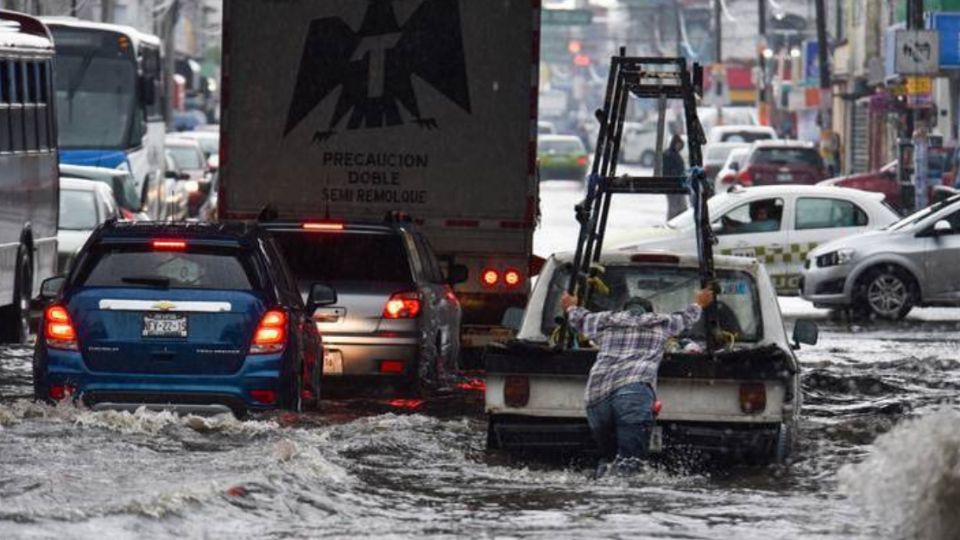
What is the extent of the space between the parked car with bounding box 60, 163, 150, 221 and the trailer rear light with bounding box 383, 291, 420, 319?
681 inches

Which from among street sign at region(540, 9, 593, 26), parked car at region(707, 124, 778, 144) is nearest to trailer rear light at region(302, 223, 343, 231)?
parked car at region(707, 124, 778, 144)

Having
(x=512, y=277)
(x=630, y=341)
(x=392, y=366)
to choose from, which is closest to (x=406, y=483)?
(x=630, y=341)

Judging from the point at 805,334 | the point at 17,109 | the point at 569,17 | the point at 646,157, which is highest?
the point at 569,17

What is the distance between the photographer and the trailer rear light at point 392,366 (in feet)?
61.4

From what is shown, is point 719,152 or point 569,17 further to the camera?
point 569,17

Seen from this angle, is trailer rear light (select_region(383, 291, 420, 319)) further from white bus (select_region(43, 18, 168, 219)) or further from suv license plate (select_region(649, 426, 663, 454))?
white bus (select_region(43, 18, 168, 219))

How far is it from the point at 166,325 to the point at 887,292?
1528 centimetres

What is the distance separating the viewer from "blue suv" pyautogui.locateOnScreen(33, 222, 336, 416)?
16406mm

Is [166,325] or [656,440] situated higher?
[166,325]

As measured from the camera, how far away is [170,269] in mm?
16578

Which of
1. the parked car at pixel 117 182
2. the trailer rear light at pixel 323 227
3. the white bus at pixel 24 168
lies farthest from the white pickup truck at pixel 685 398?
the parked car at pixel 117 182

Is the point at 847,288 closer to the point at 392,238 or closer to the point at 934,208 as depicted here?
the point at 934,208

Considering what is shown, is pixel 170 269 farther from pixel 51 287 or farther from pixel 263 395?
pixel 51 287

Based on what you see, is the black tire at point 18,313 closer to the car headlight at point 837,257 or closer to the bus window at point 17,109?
the bus window at point 17,109
